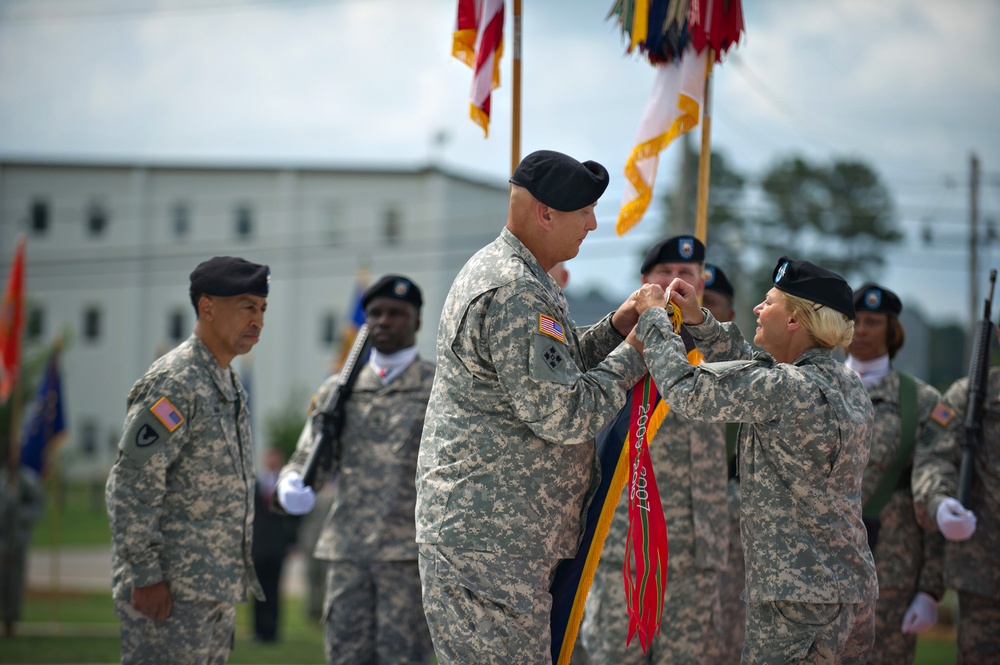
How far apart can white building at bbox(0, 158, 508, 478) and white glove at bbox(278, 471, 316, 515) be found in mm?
46212

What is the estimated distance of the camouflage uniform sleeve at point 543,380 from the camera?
3986 millimetres

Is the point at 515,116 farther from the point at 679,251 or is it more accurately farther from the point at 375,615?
the point at 375,615

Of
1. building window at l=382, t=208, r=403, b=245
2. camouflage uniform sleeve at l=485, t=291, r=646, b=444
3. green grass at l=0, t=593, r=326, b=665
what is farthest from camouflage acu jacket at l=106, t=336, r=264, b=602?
building window at l=382, t=208, r=403, b=245

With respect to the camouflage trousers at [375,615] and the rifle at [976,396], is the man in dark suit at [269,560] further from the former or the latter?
the rifle at [976,396]

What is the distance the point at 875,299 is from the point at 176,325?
1988 inches

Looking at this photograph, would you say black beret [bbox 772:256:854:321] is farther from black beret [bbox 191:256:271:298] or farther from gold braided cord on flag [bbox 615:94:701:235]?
black beret [bbox 191:256:271:298]

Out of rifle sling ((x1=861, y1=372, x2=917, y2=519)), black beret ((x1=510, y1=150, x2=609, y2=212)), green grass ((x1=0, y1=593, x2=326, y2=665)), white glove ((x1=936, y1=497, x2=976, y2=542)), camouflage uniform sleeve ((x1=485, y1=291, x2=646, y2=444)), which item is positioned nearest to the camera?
camouflage uniform sleeve ((x1=485, y1=291, x2=646, y2=444))

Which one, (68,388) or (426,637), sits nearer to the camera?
(426,637)

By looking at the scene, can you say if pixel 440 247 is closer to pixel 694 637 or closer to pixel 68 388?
pixel 68 388

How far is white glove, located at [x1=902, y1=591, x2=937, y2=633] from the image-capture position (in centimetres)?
605

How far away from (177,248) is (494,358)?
172 ft

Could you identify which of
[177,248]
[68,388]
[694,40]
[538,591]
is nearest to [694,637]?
[538,591]

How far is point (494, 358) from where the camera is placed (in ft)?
13.4

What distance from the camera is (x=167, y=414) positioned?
506 centimetres
